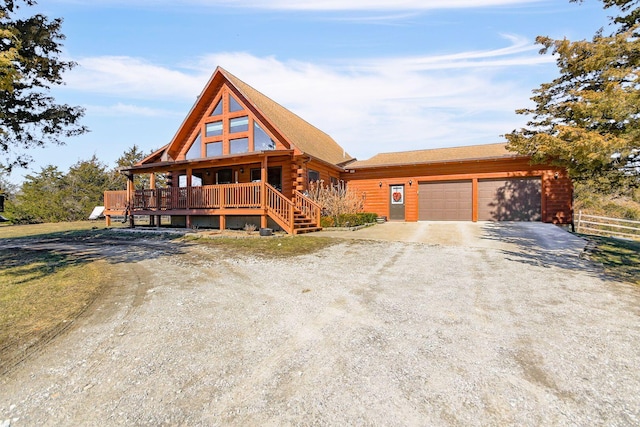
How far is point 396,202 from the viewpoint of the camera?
17.0m

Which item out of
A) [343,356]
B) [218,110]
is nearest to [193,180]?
[218,110]

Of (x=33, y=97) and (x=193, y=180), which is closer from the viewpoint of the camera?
(x=33, y=97)

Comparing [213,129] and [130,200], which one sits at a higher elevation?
[213,129]

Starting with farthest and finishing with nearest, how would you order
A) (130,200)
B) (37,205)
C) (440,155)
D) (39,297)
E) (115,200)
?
(37,205), (440,155), (115,200), (130,200), (39,297)

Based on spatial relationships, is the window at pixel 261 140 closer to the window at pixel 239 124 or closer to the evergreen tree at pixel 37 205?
the window at pixel 239 124

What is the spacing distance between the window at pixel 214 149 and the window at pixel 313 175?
4.64m

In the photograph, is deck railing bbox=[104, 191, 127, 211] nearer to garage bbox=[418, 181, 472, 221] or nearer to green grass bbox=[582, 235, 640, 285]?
garage bbox=[418, 181, 472, 221]

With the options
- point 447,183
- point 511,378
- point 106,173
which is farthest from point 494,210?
point 106,173

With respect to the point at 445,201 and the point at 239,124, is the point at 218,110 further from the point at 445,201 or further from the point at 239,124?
the point at 445,201

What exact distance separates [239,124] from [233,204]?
457 cm

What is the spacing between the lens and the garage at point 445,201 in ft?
51.4

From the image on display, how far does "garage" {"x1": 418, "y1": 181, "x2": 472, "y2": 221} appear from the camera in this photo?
15664 mm

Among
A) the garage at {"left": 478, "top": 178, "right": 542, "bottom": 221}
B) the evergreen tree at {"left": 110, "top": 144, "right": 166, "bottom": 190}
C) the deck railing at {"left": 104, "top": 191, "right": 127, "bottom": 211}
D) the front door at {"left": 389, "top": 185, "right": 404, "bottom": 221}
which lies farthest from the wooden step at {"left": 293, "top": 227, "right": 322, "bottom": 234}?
the evergreen tree at {"left": 110, "top": 144, "right": 166, "bottom": 190}

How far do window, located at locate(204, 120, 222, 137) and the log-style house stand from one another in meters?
0.05
